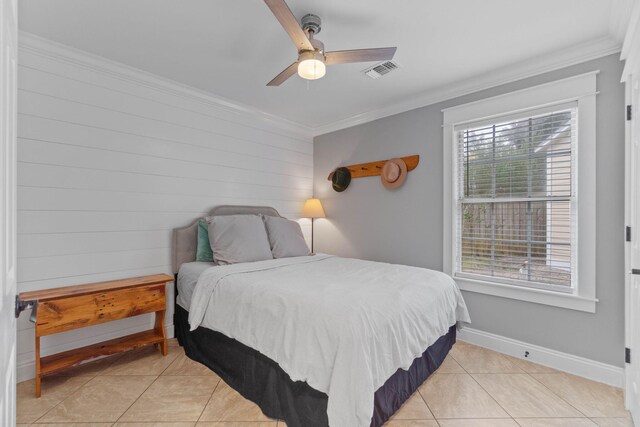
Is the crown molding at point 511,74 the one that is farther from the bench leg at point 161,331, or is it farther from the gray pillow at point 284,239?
the bench leg at point 161,331

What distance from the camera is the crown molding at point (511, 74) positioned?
2.24 m

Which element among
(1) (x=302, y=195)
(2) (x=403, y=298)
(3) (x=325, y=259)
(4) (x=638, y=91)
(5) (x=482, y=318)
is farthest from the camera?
(1) (x=302, y=195)

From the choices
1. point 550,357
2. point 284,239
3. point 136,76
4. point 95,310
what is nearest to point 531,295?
point 550,357

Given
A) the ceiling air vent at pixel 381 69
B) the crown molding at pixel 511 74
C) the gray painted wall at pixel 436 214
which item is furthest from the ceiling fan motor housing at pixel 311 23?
the crown molding at pixel 511 74

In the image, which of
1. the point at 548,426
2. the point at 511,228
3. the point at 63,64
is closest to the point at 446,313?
the point at 548,426

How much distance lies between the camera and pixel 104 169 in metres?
2.57

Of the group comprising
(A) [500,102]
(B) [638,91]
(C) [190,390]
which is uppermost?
(A) [500,102]

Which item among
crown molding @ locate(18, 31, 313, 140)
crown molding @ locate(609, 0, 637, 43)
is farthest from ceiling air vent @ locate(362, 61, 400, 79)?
crown molding @ locate(18, 31, 313, 140)

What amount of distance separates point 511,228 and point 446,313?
1.13m

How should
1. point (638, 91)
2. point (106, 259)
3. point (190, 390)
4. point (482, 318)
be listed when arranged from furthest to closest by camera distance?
point (482, 318)
point (106, 259)
point (190, 390)
point (638, 91)

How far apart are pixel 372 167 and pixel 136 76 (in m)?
2.62

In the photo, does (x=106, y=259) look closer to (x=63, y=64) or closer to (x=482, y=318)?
(x=63, y=64)

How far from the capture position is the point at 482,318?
111 inches

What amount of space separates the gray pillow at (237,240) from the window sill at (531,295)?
201cm
